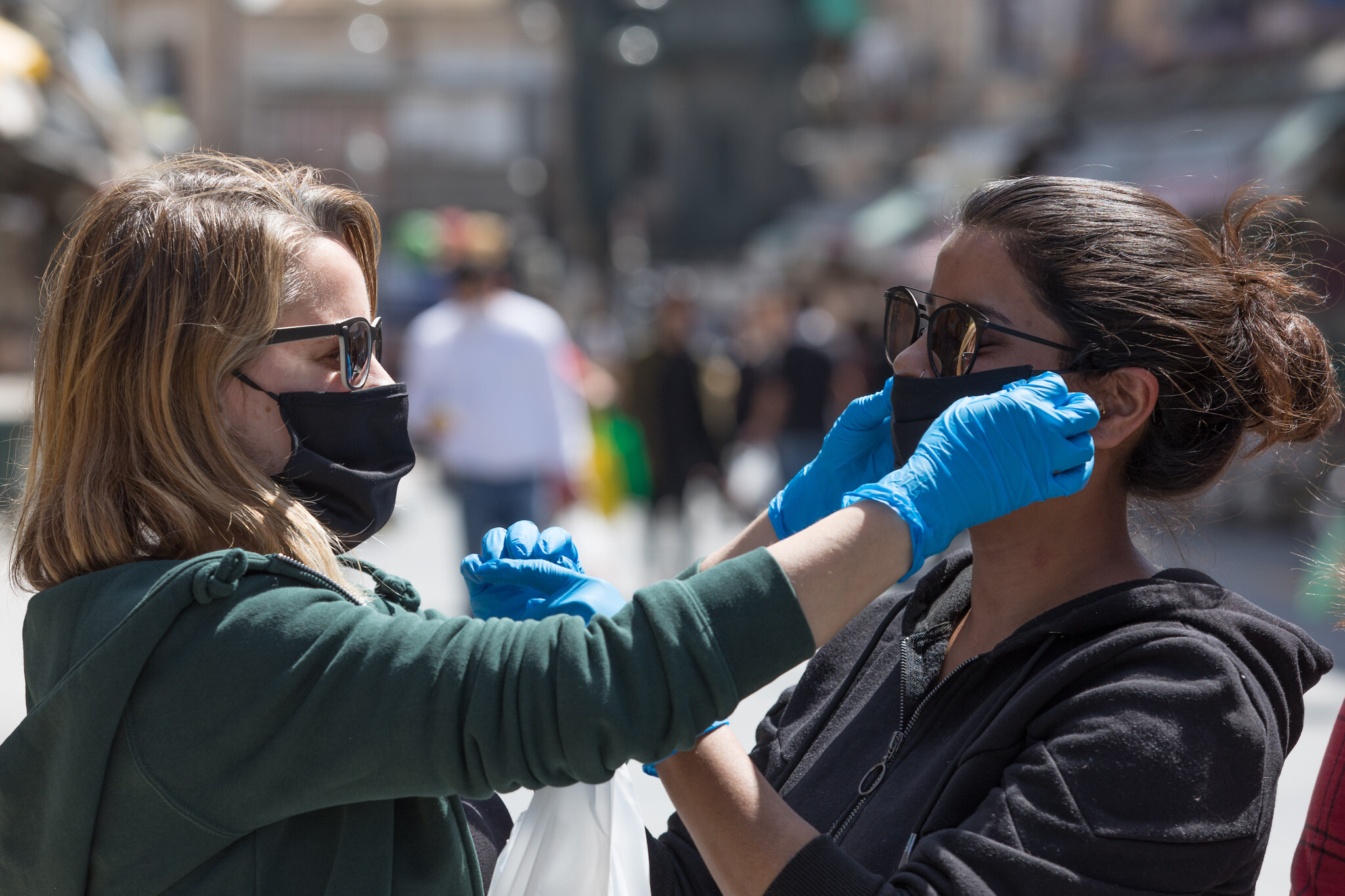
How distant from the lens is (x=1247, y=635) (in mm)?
1548

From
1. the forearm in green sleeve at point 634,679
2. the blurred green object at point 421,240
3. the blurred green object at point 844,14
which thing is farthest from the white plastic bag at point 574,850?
the blurred green object at point 844,14

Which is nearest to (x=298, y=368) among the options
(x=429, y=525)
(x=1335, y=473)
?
(x=1335, y=473)

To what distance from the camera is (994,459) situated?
1542 millimetres

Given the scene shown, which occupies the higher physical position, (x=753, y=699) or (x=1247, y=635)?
(x=1247, y=635)

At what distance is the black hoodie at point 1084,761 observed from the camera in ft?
4.51

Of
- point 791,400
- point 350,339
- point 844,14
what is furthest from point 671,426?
point 844,14

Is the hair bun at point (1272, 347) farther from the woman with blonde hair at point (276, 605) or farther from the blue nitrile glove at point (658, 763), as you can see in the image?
the blue nitrile glove at point (658, 763)

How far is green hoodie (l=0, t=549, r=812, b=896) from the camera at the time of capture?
122 centimetres

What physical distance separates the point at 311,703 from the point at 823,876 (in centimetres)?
61

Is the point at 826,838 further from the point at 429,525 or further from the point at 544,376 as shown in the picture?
the point at 429,525

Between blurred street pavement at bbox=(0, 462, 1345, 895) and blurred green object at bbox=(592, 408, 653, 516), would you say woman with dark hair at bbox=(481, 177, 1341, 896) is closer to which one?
blurred street pavement at bbox=(0, 462, 1345, 895)

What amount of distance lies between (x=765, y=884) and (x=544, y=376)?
4914 millimetres

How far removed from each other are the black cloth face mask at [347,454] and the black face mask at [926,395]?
73cm

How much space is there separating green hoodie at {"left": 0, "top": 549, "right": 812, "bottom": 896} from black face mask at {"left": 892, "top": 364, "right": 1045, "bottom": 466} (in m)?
0.63
